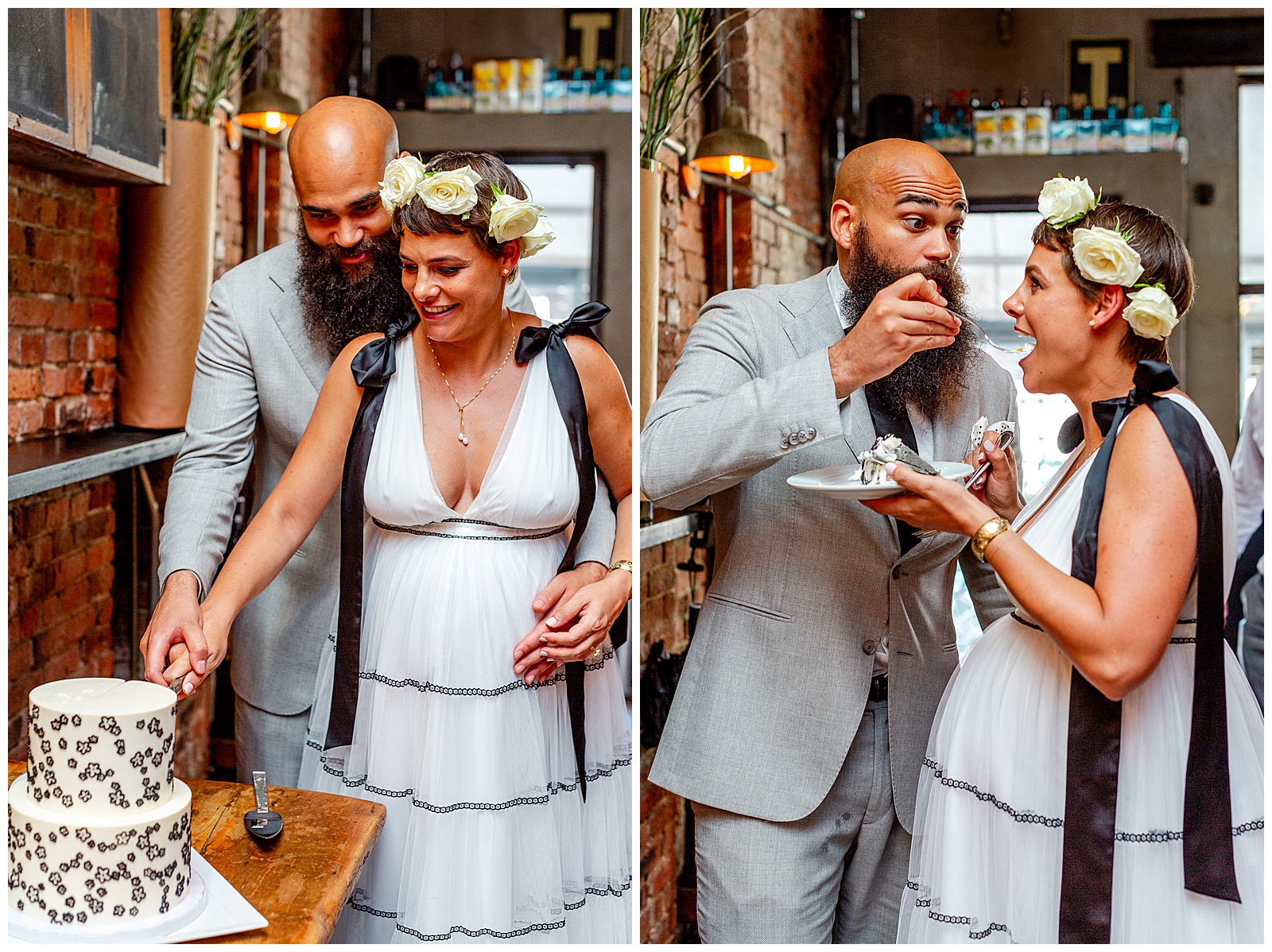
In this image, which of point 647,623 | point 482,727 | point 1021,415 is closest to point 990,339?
point 1021,415

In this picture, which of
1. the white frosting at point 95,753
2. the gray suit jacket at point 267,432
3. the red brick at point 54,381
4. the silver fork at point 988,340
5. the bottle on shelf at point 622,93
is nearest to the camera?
the white frosting at point 95,753

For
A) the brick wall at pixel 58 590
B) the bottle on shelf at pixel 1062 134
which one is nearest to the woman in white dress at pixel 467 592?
the bottle on shelf at pixel 1062 134

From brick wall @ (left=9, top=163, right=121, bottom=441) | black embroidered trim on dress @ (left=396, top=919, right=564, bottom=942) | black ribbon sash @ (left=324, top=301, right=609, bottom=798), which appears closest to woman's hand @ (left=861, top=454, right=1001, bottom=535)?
black ribbon sash @ (left=324, top=301, right=609, bottom=798)

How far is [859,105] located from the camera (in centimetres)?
211

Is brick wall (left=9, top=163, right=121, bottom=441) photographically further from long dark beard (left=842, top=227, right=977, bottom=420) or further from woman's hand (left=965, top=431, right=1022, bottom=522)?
woman's hand (left=965, top=431, right=1022, bottom=522)

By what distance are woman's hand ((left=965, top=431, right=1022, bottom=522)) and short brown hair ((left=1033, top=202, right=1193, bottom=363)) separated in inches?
9.7

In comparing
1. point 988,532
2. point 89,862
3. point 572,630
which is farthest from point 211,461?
point 988,532

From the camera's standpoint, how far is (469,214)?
1.70m

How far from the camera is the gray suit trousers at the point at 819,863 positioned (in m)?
1.83

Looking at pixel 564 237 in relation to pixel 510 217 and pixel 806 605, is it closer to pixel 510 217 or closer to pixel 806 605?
pixel 510 217

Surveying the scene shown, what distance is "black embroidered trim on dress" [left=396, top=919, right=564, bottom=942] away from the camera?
5.80 ft

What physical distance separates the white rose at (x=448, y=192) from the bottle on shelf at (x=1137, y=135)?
115cm

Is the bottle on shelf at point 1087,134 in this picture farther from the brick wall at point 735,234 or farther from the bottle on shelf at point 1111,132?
the brick wall at point 735,234

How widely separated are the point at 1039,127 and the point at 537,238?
36.0 inches
